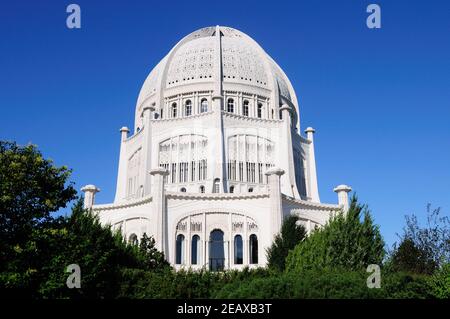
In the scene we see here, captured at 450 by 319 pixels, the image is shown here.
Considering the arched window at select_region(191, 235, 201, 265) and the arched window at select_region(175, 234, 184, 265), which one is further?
the arched window at select_region(191, 235, 201, 265)

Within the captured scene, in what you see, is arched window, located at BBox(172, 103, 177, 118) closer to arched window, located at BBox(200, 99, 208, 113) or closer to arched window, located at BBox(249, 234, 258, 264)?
arched window, located at BBox(200, 99, 208, 113)

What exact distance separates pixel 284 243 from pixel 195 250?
9605mm

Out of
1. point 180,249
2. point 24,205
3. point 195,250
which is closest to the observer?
point 24,205

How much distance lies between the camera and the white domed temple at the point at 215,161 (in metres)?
46.8

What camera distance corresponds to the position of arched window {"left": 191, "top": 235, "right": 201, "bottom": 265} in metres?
46.5

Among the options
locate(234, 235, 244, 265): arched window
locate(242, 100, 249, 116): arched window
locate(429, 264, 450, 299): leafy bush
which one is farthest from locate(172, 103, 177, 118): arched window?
locate(429, 264, 450, 299): leafy bush

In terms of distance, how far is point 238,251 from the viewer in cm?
4716

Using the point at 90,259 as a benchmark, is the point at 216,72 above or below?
above

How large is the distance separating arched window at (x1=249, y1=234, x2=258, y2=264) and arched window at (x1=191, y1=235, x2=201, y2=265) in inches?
184

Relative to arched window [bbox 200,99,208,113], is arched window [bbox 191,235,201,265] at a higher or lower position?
lower

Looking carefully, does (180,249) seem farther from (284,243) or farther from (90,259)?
(90,259)

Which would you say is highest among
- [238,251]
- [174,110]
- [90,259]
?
[174,110]

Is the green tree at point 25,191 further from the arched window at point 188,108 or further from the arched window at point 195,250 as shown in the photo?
the arched window at point 188,108

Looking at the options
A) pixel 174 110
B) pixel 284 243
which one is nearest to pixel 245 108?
pixel 174 110
